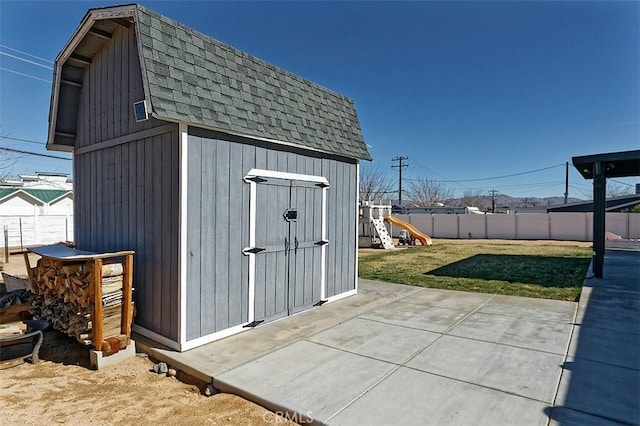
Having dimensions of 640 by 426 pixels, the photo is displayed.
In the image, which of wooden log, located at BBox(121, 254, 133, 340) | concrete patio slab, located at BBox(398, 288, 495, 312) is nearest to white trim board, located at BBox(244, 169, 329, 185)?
wooden log, located at BBox(121, 254, 133, 340)

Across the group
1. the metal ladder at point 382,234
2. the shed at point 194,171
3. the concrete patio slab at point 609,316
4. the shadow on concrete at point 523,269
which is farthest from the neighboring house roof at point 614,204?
the shed at point 194,171

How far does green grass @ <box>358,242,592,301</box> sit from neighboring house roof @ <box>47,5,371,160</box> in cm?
369

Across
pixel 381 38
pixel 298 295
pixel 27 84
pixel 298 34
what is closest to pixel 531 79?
pixel 381 38

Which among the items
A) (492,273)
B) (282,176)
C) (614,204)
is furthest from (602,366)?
(614,204)

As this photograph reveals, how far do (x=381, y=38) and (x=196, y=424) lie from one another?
10.1 metres

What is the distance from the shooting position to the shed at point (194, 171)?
12.1 ft

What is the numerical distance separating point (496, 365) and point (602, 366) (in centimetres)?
95

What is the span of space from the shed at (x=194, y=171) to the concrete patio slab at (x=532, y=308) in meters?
2.55

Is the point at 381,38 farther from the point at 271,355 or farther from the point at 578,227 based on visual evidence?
the point at 578,227

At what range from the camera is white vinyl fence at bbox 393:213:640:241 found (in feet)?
63.7

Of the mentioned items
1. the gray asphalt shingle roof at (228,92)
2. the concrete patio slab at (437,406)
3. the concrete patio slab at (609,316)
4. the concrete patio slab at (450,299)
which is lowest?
the concrete patio slab at (450,299)

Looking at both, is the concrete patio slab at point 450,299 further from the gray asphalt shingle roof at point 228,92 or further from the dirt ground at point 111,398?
the dirt ground at point 111,398

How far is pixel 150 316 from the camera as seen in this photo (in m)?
4.01

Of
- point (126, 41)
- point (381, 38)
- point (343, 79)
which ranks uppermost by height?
point (343, 79)
